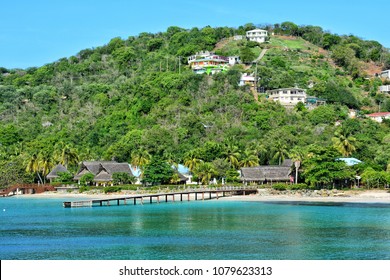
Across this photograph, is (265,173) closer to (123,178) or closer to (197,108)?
(123,178)

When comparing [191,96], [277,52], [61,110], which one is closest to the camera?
[191,96]

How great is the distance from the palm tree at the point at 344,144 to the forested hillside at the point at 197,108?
15cm

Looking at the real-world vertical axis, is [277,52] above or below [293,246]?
above

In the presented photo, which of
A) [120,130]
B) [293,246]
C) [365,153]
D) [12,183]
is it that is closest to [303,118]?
[365,153]

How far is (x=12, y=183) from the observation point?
9462cm

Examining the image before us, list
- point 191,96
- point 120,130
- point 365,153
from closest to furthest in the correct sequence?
point 365,153 → point 120,130 → point 191,96

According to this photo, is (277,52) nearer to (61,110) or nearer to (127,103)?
(127,103)

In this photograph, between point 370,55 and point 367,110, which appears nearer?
point 367,110

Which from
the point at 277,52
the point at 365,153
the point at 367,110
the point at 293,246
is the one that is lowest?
the point at 293,246

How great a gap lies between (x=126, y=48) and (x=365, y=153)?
3384 inches

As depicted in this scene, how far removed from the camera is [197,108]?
11525 centimetres

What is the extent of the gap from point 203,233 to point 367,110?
8697cm

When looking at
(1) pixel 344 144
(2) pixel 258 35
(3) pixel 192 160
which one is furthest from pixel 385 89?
(3) pixel 192 160

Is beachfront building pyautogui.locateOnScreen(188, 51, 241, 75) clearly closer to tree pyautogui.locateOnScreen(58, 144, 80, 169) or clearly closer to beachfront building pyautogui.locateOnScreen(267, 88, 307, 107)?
beachfront building pyautogui.locateOnScreen(267, 88, 307, 107)
